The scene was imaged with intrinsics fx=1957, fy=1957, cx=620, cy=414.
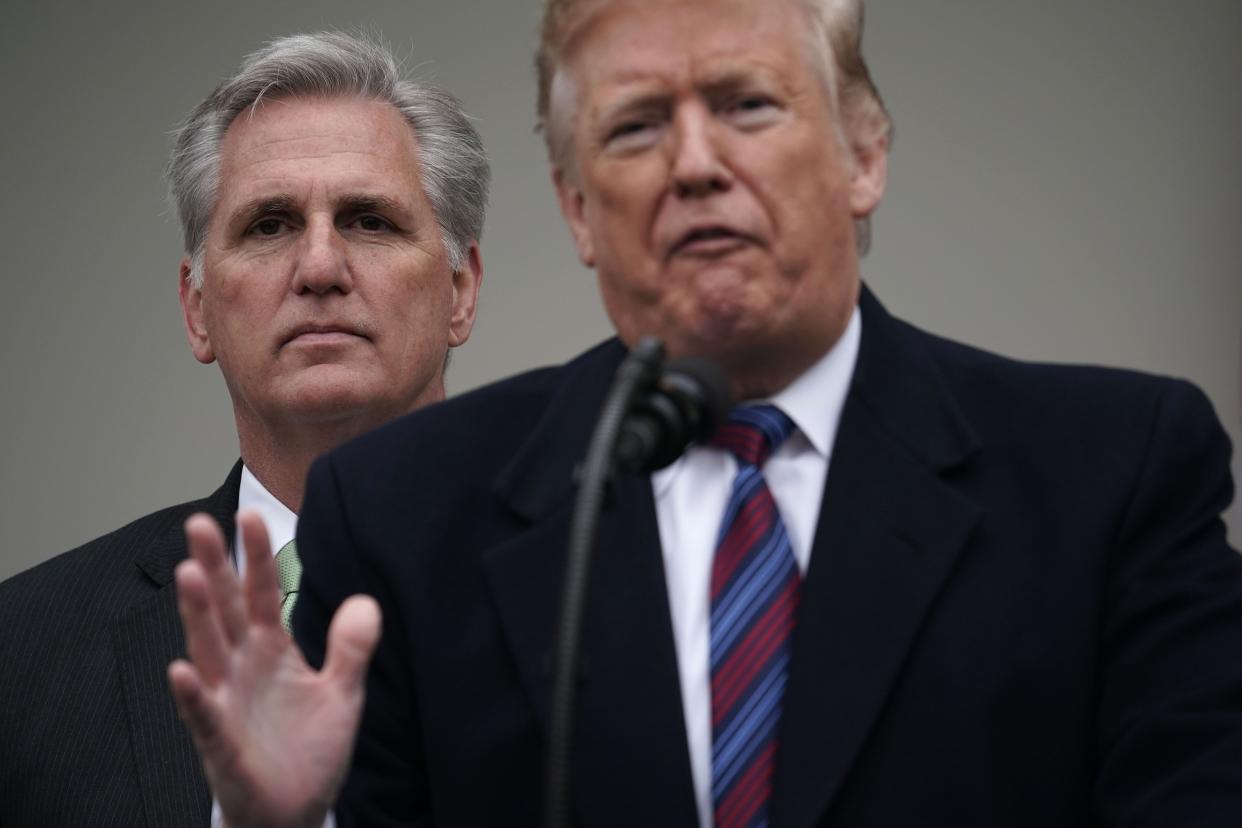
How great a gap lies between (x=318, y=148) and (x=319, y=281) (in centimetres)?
30

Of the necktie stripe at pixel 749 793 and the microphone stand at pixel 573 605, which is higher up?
the microphone stand at pixel 573 605

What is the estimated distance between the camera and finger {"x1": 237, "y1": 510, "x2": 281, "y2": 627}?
1.88 meters

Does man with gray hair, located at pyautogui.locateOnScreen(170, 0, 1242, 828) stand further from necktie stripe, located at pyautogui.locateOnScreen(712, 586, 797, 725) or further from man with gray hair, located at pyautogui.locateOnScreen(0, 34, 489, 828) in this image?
man with gray hair, located at pyautogui.locateOnScreen(0, 34, 489, 828)

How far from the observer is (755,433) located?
215 cm

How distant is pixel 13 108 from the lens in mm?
5016

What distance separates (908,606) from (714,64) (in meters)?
0.62

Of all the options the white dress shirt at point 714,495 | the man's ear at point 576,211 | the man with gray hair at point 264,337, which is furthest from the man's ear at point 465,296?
the white dress shirt at point 714,495

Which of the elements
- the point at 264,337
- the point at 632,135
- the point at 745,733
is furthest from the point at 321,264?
the point at 745,733

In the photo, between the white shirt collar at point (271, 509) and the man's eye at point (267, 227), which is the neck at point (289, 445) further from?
the man's eye at point (267, 227)

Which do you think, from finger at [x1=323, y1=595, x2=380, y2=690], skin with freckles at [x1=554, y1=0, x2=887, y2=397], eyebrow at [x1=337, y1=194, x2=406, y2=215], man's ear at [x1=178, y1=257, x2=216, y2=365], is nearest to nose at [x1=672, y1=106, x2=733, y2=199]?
skin with freckles at [x1=554, y1=0, x2=887, y2=397]

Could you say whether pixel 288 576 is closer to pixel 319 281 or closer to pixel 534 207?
pixel 319 281

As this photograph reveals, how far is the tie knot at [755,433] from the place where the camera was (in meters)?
2.15

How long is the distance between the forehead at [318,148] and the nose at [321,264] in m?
0.10

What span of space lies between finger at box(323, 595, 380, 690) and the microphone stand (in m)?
0.41
